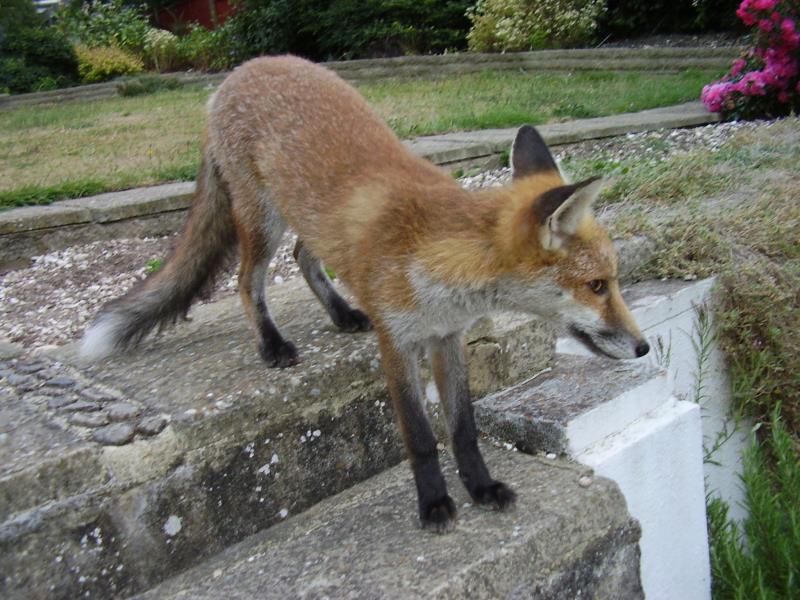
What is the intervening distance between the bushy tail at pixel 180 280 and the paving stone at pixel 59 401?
405 mm

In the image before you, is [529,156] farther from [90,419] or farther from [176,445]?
[90,419]

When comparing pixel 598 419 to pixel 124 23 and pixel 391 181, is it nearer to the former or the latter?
pixel 391 181

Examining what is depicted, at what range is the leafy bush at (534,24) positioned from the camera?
14.0 metres

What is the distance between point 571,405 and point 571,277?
0.71 metres

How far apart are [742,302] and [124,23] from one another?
1891 centimetres

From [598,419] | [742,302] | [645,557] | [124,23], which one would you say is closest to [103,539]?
[598,419]

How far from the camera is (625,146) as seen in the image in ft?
22.5

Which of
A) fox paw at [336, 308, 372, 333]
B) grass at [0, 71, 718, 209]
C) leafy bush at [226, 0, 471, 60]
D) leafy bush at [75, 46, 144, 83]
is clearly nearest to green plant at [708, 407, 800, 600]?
fox paw at [336, 308, 372, 333]

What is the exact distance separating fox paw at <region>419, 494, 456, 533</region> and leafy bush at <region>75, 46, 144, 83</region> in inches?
636

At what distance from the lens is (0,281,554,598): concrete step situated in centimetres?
231

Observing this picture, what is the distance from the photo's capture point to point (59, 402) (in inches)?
111

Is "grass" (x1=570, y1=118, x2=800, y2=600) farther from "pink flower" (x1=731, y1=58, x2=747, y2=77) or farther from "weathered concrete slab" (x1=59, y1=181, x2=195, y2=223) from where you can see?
"pink flower" (x1=731, y1=58, x2=747, y2=77)

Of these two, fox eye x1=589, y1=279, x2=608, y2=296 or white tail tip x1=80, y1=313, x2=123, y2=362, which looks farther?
white tail tip x1=80, y1=313, x2=123, y2=362

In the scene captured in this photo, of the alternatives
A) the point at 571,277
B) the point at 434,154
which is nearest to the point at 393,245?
the point at 571,277
